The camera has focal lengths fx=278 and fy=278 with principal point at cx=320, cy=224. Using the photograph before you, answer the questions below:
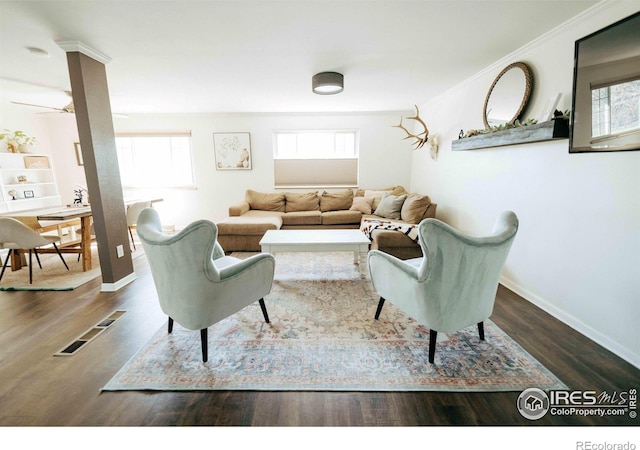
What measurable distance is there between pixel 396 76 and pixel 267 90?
1613 mm

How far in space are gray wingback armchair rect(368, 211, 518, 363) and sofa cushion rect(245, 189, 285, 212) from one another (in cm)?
345

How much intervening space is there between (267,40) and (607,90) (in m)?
2.29

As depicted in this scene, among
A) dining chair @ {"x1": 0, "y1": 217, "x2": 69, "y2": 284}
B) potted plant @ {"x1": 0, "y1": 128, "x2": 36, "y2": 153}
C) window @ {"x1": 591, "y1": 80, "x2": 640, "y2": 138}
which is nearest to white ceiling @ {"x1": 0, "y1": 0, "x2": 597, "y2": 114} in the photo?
window @ {"x1": 591, "y1": 80, "x2": 640, "y2": 138}

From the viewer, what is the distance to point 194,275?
1612 mm

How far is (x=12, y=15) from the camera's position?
1829mm

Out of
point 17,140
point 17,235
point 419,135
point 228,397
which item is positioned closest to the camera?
point 228,397

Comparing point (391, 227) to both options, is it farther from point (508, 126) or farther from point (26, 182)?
point (26, 182)

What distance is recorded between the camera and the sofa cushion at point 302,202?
493 cm

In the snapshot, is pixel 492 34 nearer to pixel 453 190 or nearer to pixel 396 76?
pixel 396 76

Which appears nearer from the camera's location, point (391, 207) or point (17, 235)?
point (17, 235)

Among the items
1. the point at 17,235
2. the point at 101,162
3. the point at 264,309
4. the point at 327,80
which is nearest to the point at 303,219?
the point at 327,80

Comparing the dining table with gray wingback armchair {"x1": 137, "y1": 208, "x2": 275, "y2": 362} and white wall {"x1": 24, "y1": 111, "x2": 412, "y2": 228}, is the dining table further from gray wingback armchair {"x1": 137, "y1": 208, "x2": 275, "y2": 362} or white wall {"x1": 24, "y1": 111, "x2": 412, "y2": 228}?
white wall {"x1": 24, "y1": 111, "x2": 412, "y2": 228}

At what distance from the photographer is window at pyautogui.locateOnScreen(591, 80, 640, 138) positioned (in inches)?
60.6

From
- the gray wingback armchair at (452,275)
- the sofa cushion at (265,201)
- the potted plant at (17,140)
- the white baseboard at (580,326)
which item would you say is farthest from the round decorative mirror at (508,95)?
the potted plant at (17,140)
